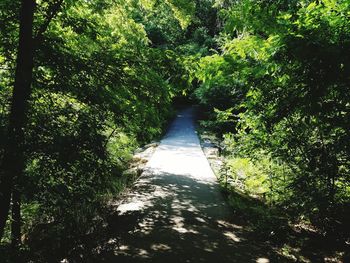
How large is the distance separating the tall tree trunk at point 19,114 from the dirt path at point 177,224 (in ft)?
6.75

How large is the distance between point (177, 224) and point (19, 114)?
4079 mm

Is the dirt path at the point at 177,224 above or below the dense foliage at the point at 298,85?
below

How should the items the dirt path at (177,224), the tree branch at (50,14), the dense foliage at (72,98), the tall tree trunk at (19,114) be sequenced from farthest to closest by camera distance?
the dirt path at (177,224) < the tree branch at (50,14) < the dense foliage at (72,98) < the tall tree trunk at (19,114)

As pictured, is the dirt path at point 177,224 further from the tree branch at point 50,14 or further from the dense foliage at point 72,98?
the tree branch at point 50,14

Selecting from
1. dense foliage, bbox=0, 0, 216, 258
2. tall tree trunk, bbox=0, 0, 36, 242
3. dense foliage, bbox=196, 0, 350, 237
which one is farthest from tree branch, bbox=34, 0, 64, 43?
dense foliage, bbox=196, 0, 350, 237

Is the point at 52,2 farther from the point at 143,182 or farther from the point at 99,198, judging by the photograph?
the point at 143,182

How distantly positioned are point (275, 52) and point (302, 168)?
3.14 metres

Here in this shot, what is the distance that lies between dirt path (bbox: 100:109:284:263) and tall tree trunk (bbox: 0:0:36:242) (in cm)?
206

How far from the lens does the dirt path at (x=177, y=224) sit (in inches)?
218

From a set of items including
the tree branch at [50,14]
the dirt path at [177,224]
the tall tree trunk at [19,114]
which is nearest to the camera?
the tall tree trunk at [19,114]

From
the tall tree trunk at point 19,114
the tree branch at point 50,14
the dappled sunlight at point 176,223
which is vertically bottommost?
the dappled sunlight at point 176,223

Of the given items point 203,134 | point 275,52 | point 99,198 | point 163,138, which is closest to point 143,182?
point 99,198

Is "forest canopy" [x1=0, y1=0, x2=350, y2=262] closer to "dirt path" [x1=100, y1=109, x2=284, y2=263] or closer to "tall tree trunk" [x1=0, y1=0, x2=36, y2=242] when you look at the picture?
"tall tree trunk" [x1=0, y1=0, x2=36, y2=242]

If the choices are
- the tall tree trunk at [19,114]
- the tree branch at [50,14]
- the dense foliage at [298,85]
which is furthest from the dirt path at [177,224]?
the tree branch at [50,14]
